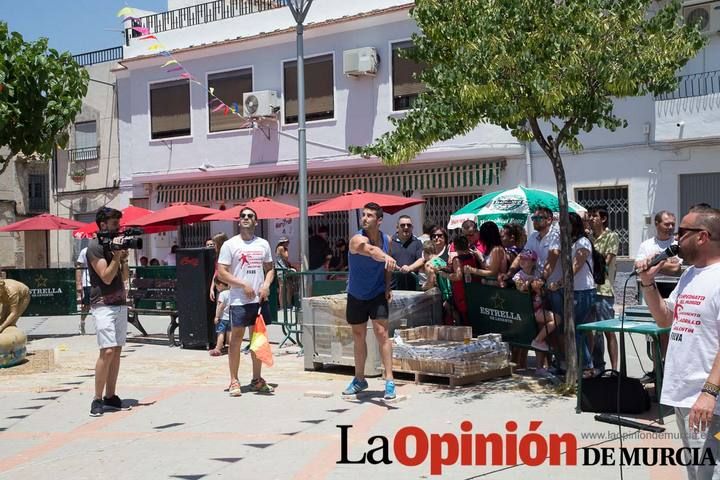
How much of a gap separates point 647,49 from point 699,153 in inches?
373

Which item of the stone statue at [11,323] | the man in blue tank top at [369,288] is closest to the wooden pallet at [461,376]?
the man in blue tank top at [369,288]

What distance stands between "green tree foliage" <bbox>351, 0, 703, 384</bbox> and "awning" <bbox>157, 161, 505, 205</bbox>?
10.4 metres

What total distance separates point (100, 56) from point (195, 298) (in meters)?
16.4

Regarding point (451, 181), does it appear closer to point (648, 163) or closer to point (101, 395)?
point (648, 163)

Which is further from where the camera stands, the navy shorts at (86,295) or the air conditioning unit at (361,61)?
the air conditioning unit at (361,61)

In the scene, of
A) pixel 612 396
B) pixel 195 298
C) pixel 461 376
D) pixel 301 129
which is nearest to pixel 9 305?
pixel 195 298

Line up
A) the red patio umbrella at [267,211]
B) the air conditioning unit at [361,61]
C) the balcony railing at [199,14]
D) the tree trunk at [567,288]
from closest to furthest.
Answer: the tree trunk at [567,288], the red patio umbrella at [267,211], the air conditioning unit at [361,61], the balcony railing at [199,14]

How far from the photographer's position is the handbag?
7199mm

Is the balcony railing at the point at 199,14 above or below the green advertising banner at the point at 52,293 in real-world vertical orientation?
above

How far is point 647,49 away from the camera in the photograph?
762cm

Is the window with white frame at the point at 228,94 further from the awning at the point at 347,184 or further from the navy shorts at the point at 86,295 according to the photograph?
the navy shorts at the point at 86,295

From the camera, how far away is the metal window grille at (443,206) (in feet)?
63.5

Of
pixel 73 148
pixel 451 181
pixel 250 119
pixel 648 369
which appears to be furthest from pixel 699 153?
pixel 73 148

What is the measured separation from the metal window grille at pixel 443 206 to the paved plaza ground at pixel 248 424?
9367 mm
